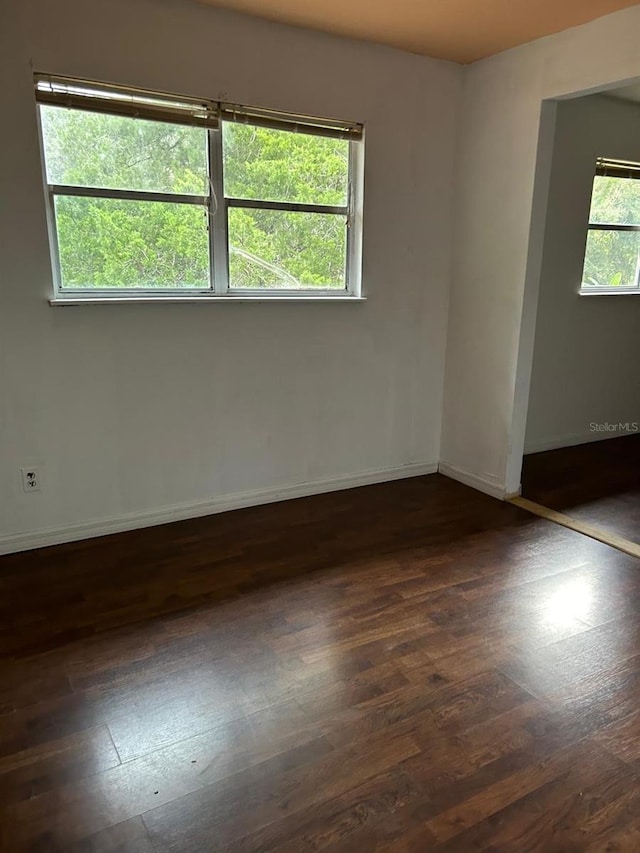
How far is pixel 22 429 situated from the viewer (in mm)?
2865

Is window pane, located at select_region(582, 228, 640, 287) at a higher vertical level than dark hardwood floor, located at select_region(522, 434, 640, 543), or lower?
higher

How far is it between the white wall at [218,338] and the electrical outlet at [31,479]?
0.04m

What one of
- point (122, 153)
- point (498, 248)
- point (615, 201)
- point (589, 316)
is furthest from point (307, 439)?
point (615, 201)

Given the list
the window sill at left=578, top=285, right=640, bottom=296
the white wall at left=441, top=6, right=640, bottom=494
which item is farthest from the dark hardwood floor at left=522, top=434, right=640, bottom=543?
the window sill at left=578, top=285, right=640, bottom=296

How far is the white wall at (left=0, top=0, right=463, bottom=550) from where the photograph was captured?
8.85ft

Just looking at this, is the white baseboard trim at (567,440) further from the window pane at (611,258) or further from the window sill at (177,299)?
the window sill at (177,299)

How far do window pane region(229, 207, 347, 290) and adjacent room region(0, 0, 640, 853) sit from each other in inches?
0.6

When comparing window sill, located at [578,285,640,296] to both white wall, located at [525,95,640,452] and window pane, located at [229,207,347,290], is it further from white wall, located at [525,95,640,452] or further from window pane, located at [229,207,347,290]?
window pane, located at [229,207,347,290]

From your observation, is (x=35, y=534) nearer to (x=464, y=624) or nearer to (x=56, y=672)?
(x=56, y=672)

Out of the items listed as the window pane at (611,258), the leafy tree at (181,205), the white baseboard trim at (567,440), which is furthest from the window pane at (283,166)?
the white baseboard trim at (567,440)

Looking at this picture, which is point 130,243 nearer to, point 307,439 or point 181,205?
point 181,205

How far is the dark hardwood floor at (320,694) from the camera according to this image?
155cm

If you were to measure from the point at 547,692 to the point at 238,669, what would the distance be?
1.05 metres

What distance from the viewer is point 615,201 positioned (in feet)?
14.8
